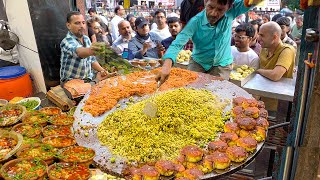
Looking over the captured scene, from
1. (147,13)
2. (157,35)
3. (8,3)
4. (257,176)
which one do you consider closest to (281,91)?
(257,176)

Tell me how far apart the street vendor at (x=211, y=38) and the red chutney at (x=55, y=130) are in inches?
60.8

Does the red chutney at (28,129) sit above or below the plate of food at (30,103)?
below

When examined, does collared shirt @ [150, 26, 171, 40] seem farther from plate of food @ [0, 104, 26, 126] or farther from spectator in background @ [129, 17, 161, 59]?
plate of food @ [0, 104, 26, 126]

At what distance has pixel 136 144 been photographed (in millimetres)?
2438

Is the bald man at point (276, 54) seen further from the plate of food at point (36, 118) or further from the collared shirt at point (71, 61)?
the plate of food at point (36, 118)

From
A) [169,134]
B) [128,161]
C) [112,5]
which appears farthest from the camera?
[112,5]

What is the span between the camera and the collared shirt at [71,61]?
16.2 ft

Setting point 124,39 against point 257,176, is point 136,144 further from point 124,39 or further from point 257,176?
point 124,39

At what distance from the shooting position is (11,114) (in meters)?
4.24

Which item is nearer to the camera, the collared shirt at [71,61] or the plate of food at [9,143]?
the plate of food at [9,143]

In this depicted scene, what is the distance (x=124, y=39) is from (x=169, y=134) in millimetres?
5404

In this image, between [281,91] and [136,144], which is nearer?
[136,144]

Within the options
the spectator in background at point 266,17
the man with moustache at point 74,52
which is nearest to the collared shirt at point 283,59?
the man with moustache at point 74,52

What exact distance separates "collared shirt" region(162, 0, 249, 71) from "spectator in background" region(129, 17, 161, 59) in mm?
2004
